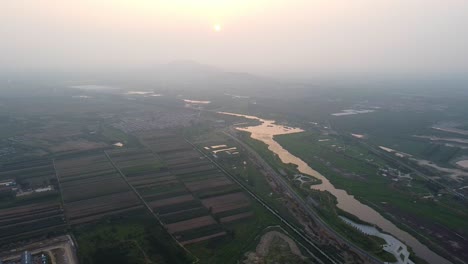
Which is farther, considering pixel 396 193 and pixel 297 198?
pixel 396 193

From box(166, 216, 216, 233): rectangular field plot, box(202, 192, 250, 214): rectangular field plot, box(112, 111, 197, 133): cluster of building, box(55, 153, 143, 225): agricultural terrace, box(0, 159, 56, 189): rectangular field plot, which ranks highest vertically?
box(166, 216, 216, 233): rectangular field plot

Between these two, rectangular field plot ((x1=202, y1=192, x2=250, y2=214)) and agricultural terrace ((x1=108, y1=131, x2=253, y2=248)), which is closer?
agricultural terrace ((x1=108, y1=131, x2=253, y2=248))

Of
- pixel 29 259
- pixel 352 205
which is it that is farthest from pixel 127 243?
pixel 352 205

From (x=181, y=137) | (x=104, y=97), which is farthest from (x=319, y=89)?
(x=181, y=137)

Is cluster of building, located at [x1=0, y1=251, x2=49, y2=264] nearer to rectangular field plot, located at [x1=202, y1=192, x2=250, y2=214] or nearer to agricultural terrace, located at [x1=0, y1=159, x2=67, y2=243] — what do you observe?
agricultural terrace, located at [x1=0, y1=159, x2=67, y2=243]

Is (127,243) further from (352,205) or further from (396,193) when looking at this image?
(396,193)

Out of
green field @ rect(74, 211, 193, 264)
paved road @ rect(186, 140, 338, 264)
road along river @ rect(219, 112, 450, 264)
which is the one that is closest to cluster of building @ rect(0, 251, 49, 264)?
green field @ rect(74, 211, 193, 264)

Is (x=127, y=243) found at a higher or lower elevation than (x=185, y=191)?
higher
